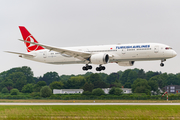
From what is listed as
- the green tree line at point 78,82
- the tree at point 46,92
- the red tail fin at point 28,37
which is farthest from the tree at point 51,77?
the red tail fin at point 28,37

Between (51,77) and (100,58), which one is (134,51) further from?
(51,77)

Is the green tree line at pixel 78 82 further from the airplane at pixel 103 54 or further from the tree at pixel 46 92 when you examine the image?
the airplane at pixel 103 54

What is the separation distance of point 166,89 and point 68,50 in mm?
124227

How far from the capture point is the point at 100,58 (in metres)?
57.0

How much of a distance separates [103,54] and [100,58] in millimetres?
1039

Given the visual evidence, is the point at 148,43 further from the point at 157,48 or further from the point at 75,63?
the point at 75,63

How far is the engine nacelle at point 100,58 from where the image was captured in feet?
187

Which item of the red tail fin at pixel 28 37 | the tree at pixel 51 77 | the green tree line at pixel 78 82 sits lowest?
the green tree line at pixel 78 82

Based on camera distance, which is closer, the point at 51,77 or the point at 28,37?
the point at 28,37

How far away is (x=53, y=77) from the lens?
632 feet

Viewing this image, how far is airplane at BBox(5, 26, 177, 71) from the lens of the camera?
55.5 m

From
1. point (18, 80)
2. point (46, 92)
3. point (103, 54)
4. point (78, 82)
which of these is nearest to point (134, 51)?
point (103, 54)

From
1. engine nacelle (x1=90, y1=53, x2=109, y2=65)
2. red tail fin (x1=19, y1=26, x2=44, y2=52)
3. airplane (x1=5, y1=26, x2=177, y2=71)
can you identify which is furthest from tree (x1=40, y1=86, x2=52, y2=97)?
engine nacelle (x1=90, y1=53, x2=109, y2=65)

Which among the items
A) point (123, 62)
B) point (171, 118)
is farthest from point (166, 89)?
point (171, 118)
